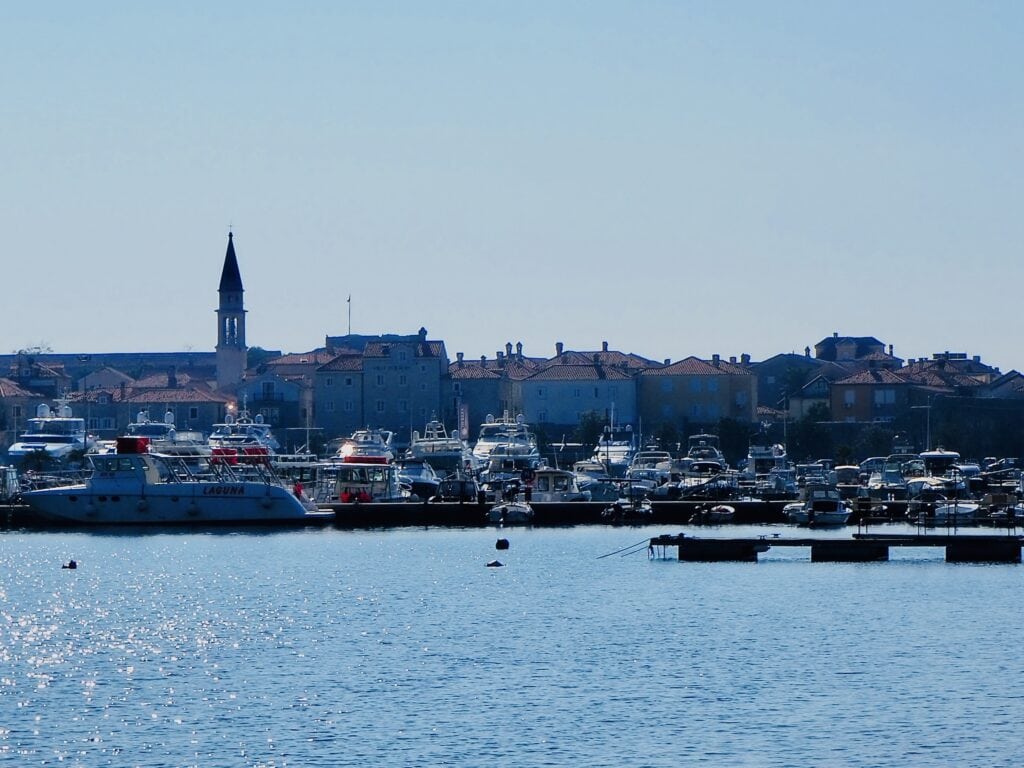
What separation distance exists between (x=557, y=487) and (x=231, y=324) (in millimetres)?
86459

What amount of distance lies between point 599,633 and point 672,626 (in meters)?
2.10

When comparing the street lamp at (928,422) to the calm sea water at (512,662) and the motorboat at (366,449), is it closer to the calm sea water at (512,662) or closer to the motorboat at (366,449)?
the motorboat at (366,449)

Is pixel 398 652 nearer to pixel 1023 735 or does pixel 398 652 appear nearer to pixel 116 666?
pixel 116 666

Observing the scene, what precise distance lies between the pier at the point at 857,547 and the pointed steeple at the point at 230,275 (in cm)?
11685

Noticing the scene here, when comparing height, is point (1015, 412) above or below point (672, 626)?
above

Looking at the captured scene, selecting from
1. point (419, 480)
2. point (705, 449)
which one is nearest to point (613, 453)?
point (705, 449)

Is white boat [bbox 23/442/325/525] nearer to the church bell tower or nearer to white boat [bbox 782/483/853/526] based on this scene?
white boat [bbox 782/483/853/526]

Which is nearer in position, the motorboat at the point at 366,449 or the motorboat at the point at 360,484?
the motorboat at the point at 360,484

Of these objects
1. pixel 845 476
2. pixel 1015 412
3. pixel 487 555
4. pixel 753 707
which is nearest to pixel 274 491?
pixel 487 555

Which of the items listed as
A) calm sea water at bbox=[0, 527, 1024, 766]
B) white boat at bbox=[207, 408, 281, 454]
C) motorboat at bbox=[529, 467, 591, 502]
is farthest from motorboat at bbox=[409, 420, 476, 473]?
calm sea water at bbox=[0, 527, 1024, 766]

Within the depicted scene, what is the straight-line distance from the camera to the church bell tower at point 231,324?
614 ft

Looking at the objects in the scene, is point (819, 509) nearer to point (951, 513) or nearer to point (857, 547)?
point (951, 513)

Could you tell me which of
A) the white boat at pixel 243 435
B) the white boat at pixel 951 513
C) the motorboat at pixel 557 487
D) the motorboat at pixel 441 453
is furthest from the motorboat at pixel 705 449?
the white boat at pixel 951 513

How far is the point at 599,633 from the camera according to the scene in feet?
179
